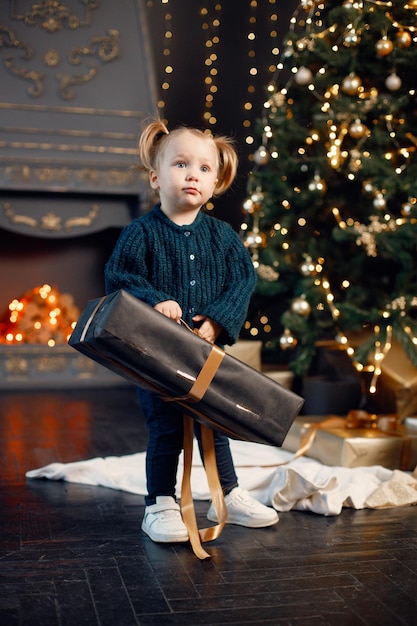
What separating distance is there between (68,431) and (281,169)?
1.68m

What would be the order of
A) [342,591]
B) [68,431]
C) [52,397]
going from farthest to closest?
[52,397] → [68,431] → [342,591]

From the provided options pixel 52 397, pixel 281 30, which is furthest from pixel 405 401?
pixel 281 30

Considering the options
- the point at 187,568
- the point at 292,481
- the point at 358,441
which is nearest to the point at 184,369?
the point at 187,568

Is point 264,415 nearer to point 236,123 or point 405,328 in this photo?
point 405,328

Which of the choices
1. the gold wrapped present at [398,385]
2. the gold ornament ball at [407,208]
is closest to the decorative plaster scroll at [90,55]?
the gold ornament ball at [407,208]

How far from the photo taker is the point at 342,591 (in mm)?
1955

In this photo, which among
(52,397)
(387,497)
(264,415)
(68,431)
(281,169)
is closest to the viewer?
(264,415)

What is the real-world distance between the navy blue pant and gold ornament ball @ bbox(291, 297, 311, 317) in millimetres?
1533

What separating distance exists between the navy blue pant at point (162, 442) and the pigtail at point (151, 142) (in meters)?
0.65

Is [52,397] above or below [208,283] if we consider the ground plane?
below

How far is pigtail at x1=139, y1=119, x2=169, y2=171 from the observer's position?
2348 millimetres

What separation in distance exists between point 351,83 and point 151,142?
1.69 metres

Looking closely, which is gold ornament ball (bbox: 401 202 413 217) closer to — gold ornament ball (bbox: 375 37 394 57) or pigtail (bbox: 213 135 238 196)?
gold ornament ball (bbox: 375 37 394 57)

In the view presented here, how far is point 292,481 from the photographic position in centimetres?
268
